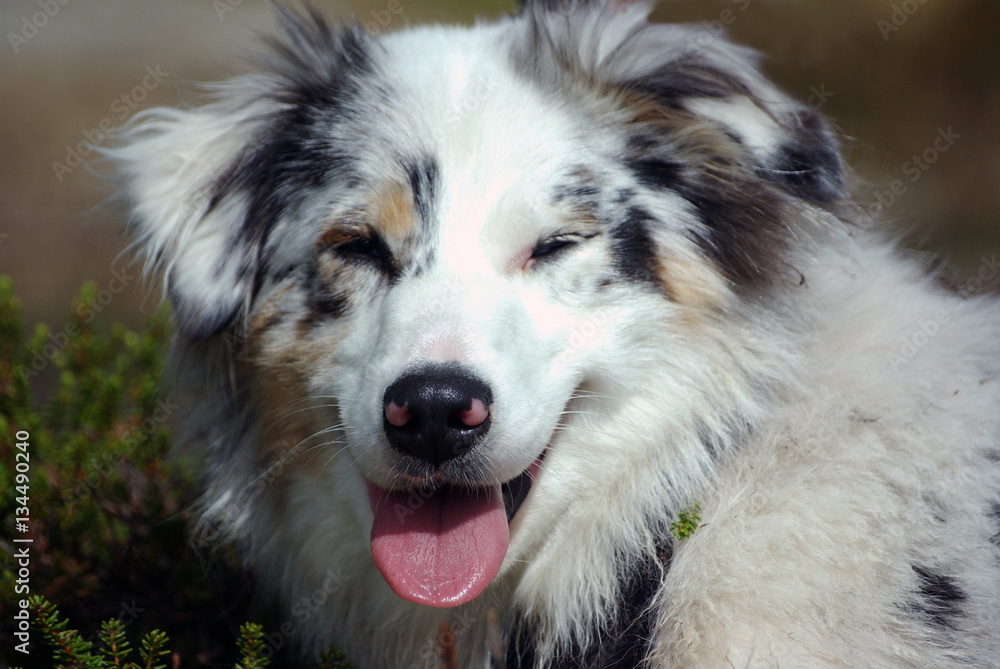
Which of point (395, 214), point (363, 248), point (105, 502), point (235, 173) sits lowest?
point (105, 502)

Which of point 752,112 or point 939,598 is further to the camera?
point 752,112

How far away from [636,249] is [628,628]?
3.33 feet

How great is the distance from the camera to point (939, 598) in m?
2.07

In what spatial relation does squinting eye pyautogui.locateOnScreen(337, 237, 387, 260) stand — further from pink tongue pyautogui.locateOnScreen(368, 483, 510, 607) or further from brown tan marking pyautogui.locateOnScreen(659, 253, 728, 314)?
brown tan marking pyautogui.locateOnScreen(659, 253, 728, 314)

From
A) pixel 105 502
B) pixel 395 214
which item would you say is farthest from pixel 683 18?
pixel 105 502

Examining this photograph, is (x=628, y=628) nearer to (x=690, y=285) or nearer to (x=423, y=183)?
(x=690, y=285)

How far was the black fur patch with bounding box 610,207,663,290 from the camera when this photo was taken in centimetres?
233

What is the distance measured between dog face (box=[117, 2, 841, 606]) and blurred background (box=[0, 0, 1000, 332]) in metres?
3.92

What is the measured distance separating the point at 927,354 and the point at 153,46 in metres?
9.70

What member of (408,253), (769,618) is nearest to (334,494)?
(408,253)

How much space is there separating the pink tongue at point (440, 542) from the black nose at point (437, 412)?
230 mm

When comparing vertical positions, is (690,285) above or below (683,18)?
above

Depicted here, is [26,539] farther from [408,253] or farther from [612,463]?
[612,463]

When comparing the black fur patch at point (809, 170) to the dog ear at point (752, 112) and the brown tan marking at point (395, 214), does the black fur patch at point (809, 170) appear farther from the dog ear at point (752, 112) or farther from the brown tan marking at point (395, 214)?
the brown tan marking at point (395, 214)
